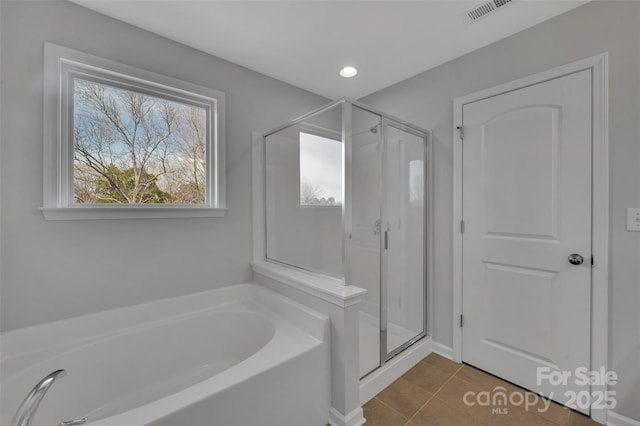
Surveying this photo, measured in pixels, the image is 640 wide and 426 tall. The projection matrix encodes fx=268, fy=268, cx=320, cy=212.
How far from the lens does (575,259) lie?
162cm

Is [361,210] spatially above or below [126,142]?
below

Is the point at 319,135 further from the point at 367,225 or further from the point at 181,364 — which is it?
the point at 181,364

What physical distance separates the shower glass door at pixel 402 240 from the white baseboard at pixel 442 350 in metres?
0.13

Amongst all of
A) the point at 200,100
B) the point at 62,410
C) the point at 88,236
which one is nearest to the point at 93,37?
the point at 200,100

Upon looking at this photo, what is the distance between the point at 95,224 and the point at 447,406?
8.06 feet

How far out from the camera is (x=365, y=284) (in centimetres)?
194

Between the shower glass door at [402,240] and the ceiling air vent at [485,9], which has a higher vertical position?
the ceiling air vent at [485,9]

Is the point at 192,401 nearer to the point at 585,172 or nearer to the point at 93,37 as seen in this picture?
the point at 93,37

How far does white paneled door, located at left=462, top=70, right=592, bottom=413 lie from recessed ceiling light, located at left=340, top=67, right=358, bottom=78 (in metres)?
0.98

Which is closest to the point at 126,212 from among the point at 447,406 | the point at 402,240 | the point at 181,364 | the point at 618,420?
the point at 181,364

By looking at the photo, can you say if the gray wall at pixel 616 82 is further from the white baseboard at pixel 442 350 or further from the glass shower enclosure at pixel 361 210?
the white baseboard at pixel 442 350

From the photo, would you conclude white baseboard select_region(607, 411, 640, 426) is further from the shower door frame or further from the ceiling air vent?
the ceiling air vent

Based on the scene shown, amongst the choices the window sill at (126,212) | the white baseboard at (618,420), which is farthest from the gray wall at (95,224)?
the white baseboard at (618,420)

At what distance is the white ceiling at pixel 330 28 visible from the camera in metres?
1.62
